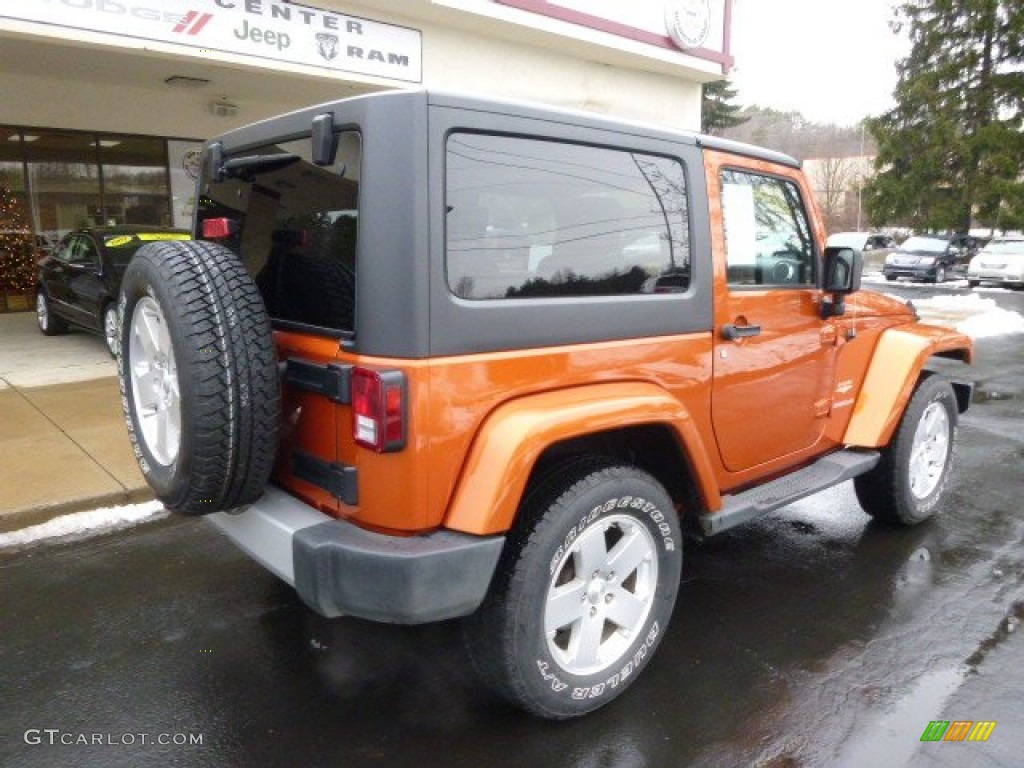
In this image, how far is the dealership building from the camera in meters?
8.37

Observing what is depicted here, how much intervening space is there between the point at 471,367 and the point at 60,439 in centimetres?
464

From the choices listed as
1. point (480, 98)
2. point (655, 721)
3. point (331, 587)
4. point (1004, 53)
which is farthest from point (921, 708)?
point (1004, 53)

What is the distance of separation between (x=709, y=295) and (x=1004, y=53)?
32625 millimetres

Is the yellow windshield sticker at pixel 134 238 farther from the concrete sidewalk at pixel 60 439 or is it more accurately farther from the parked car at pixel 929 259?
the parked car at pixel 929 259

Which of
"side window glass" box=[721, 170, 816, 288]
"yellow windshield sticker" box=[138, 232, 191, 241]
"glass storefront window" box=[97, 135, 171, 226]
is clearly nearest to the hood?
"side window glass" box=[721, 170, 816, 288]

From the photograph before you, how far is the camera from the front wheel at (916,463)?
13.1ft

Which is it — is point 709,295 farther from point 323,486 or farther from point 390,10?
point 390,10

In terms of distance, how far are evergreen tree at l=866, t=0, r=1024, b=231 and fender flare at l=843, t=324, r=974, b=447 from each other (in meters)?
28.3

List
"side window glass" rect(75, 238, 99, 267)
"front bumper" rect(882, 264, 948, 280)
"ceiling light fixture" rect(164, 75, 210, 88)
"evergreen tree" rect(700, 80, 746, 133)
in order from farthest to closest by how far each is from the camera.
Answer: "evergreen tree" rect(700, 80, 746, 133), "front bumper" rect(882, 264, 948, 280), "ceiling light fixture" rect(164, 75, 210, 88), "side window glass" rect(75, 238, 99, 267)

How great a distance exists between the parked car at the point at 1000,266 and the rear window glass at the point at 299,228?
23.8 metres

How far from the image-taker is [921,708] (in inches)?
105

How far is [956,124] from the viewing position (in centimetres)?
2831

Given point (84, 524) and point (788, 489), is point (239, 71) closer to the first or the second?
point (84, 524)

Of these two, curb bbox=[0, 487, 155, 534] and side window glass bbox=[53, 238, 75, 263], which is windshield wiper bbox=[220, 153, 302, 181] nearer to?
curb bbox=[0, 487, 155, 534]
